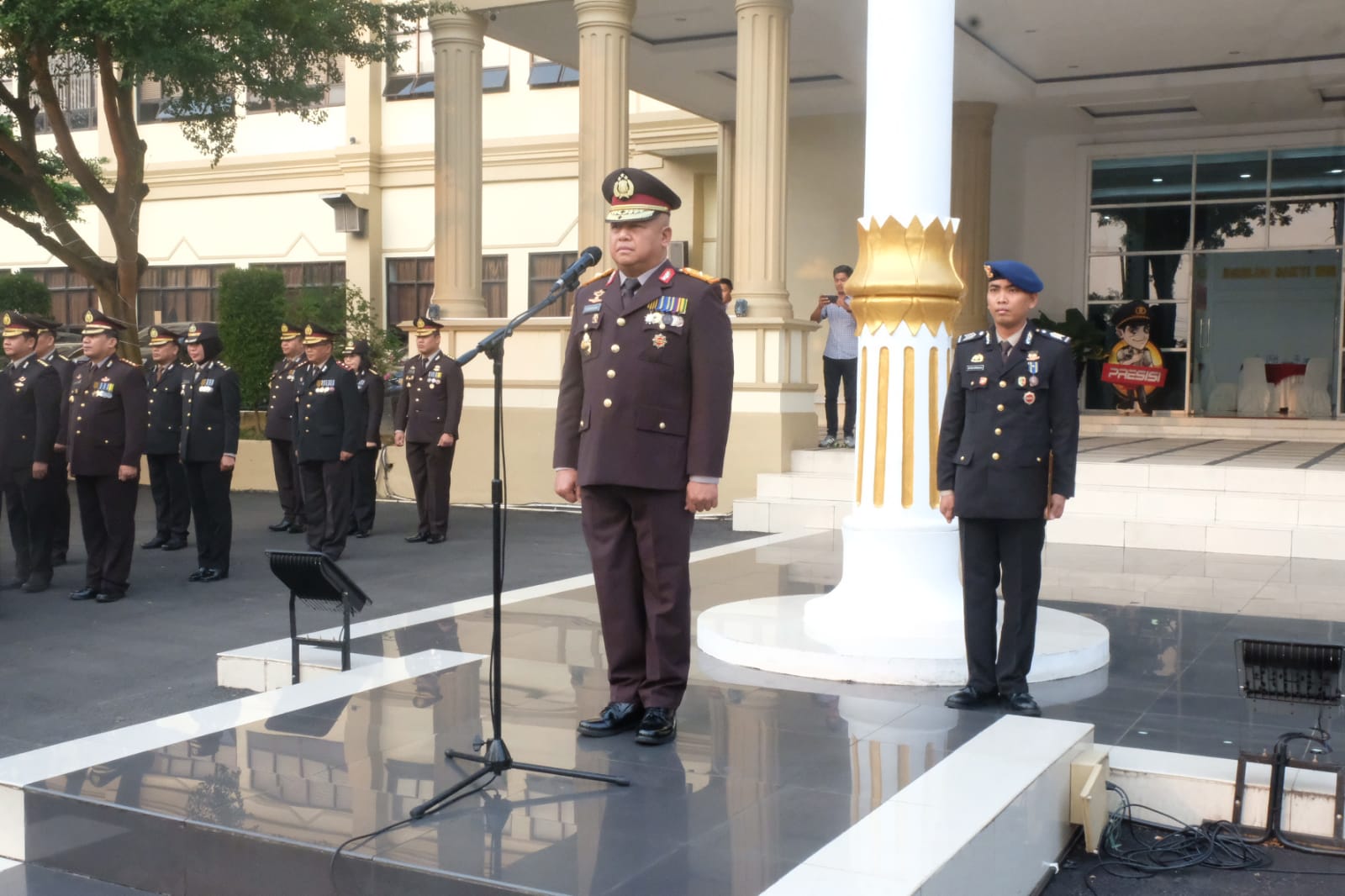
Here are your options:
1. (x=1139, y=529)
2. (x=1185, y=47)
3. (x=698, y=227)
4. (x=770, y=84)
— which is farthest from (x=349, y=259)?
(x=1139, y=529)

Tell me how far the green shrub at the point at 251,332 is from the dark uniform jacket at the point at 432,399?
7281mm

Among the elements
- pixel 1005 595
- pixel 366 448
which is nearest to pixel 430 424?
pixel 366 448

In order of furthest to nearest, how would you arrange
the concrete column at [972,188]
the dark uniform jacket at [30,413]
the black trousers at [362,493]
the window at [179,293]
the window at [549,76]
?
the window at [179,293], the window at [549,76], the concrete column at [972,188], the black trousers at [362,493], the dark uniform jacket at [30,413]

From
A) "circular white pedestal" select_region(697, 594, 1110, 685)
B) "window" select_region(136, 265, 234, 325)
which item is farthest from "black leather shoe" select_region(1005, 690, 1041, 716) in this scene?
"window" select_region(136, 265, 234, 325)

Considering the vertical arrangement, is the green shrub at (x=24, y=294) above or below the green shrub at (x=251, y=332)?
above

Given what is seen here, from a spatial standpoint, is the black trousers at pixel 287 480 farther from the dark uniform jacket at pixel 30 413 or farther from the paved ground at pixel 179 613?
the dark uniform jacket at pixel 30 413

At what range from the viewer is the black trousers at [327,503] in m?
10.4

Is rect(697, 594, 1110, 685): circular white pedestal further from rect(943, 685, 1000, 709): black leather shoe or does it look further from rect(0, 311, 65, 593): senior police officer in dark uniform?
rect(0, 311, 65, 593): senior police officer in dark uniform

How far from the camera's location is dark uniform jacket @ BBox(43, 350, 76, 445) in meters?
9.91

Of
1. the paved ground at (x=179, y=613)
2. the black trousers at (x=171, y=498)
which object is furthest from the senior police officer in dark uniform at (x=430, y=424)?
the black trousers at (x=171, y=498)

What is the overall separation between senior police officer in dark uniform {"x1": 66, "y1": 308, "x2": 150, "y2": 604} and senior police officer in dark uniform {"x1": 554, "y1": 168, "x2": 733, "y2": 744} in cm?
506

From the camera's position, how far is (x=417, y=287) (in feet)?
79.8

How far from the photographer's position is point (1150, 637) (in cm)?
676

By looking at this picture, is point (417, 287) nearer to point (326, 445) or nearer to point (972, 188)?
point (972, 188)
